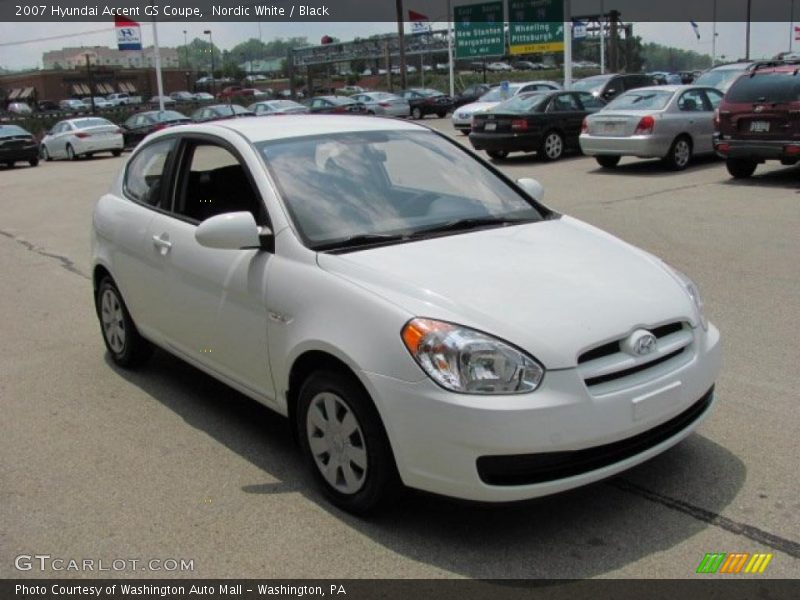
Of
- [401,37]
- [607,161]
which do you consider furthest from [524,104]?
[401,37]

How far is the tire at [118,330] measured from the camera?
18.5 feet

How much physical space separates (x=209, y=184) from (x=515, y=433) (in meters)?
2.80

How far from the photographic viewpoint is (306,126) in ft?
15.6

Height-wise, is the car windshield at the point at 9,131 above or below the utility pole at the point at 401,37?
below

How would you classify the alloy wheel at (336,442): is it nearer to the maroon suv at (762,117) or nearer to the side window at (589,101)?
the maroon suv at (762,117)

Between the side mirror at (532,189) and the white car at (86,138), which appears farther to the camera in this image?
the white car at (86,138)

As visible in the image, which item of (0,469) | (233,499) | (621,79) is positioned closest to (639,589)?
(233,499)

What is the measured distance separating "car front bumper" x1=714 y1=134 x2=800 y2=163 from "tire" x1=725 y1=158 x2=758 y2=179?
1.68 ft

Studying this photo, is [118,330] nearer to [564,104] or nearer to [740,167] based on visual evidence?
[740,167]

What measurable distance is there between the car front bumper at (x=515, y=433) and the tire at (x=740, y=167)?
11.4 m

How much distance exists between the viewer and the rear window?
474 inches

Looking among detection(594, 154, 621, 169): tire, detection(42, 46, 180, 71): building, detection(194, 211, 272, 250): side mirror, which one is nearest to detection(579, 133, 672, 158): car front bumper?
detection(594, 154, 621, 169): tire

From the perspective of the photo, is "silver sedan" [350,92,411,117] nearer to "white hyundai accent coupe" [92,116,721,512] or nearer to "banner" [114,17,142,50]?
"banner" [114,17,142,50]

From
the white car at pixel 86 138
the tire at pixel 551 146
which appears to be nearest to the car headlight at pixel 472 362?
the tire at pixel 551 146
